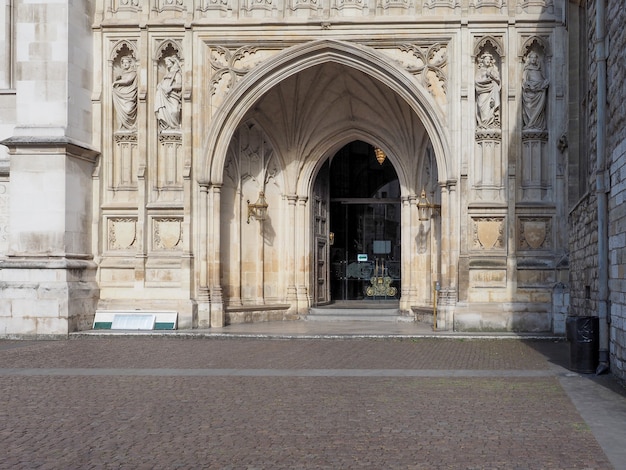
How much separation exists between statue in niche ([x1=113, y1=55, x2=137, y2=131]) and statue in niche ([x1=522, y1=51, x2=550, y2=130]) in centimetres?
813

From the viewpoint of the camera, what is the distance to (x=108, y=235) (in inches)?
736

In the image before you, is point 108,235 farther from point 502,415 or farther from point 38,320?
point 502,415

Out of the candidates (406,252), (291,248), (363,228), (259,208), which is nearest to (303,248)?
(291,248)

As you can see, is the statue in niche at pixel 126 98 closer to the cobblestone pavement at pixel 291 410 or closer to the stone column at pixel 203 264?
the stone column at pixel 203 264

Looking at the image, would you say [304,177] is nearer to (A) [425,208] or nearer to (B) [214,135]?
(A) [425,208]

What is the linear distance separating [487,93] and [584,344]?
808cm

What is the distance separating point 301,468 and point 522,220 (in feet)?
41.5

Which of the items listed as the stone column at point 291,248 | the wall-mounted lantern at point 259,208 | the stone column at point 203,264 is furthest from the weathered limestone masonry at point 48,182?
the stone column at point 291,248

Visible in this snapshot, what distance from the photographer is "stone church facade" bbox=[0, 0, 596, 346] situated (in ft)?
57.1

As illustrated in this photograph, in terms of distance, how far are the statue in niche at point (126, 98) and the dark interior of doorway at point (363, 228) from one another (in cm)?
707

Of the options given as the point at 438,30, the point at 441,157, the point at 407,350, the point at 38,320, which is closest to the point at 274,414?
the point at 407,350

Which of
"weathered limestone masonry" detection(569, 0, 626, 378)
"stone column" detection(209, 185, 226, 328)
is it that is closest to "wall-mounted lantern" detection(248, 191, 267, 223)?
"stone column" detection(209, 185, 226, 328)

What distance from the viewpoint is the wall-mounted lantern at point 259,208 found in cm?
2097

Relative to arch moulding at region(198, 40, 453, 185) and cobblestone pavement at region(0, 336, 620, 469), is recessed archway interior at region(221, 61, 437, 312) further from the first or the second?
cobblestone pavement at region(0, 336, 620, 469)
